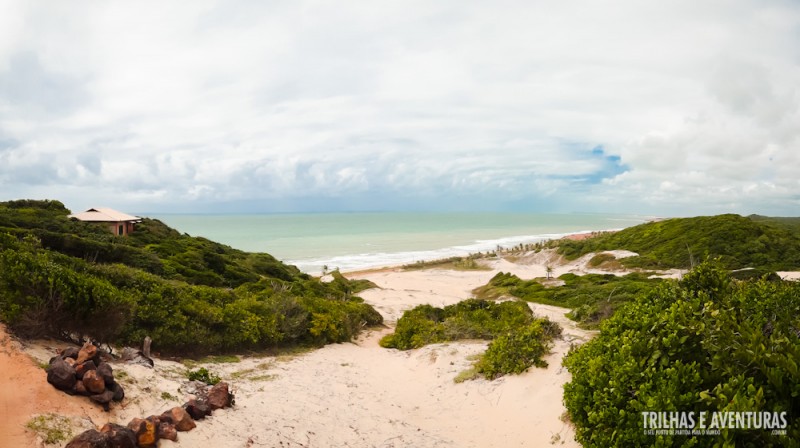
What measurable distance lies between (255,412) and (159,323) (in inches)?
191

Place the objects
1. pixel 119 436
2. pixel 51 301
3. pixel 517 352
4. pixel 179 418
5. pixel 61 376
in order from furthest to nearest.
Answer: pixel 517 352
pixel 51 301
pixel 179 418
pixel 61 376
pixel 119 436

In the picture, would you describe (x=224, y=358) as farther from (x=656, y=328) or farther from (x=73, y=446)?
(x=656, y=328)

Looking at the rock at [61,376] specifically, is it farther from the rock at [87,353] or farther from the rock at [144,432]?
the rock at [144,432]

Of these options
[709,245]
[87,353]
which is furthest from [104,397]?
[709,245]

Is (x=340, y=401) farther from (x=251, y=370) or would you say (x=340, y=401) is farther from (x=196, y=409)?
(x=196, y=409)

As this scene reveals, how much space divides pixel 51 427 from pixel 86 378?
0.93m

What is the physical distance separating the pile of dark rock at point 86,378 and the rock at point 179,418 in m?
0.87

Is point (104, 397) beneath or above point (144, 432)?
above

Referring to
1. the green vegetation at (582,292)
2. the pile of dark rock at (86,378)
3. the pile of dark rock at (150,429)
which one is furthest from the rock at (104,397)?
the green vegetation at (582,292)

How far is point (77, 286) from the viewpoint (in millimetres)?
8617

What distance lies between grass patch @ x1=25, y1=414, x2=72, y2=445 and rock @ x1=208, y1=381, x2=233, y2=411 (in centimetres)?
222

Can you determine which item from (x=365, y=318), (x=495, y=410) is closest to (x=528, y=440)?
(x=495, y=410)

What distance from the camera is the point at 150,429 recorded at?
5.69 meters

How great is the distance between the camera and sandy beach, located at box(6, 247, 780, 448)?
633cm
